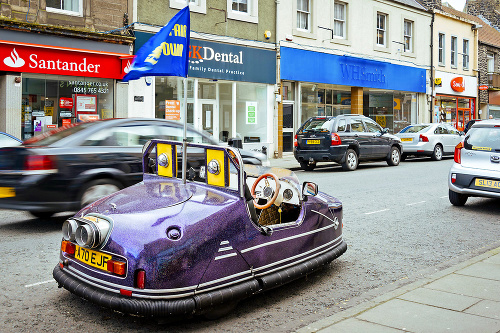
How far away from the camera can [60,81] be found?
15.7m

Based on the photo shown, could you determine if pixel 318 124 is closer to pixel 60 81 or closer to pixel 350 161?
pixel 350 161

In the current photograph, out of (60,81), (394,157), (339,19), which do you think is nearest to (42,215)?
(60,81)

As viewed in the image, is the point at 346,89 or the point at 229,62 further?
the point at 346,89

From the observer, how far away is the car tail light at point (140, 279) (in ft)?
12.0

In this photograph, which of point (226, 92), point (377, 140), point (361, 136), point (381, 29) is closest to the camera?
point (361, 136)

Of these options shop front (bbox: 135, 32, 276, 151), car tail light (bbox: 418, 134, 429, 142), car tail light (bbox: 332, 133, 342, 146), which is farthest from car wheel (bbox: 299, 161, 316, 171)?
car tail light (bbox: 418, 134, 429, 142)

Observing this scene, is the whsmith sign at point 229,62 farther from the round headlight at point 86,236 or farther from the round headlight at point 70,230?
the round headlight at point 86,236

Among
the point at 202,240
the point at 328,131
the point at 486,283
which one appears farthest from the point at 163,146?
the point at 328,131

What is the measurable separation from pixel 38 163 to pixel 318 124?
11.1 m

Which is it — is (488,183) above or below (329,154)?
below

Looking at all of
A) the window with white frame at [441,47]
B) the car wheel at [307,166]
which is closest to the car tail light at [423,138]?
the car wheel at [307,166]

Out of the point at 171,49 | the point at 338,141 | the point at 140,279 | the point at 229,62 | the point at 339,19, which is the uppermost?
the point at 339,19

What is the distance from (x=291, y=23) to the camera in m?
22.4

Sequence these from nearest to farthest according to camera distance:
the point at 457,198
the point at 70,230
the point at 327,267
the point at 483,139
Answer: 1. the point at 70,230
2. the point at 327,267
3. the point at 483,139
4. the point at 457,198
